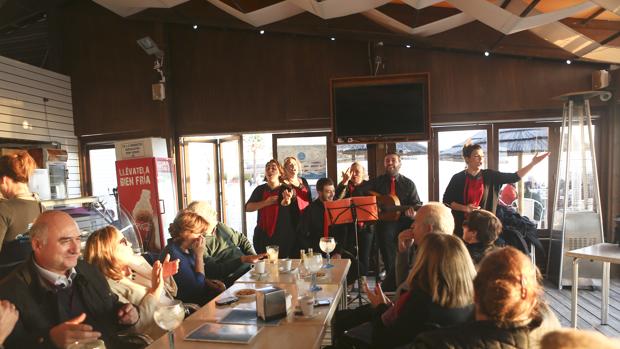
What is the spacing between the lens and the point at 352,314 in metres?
2.55

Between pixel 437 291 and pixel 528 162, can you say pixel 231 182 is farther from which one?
pixel 437 291

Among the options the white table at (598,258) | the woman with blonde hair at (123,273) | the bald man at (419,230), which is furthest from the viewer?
the white table at (598,258)

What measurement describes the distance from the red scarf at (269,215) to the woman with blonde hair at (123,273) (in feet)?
7.32

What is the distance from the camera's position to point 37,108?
20.7 ft

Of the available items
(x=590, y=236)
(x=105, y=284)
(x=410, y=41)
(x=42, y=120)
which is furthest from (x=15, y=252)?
(x=590, y=236)

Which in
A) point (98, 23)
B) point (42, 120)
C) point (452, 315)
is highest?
point (98, 23)

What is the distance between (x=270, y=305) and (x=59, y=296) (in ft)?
3.25

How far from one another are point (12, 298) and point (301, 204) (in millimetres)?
3155

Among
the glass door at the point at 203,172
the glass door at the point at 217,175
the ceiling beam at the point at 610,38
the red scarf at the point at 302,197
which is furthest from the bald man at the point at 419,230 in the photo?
the glass door at the point at 203,172

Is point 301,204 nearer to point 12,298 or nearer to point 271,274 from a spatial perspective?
point 271,274

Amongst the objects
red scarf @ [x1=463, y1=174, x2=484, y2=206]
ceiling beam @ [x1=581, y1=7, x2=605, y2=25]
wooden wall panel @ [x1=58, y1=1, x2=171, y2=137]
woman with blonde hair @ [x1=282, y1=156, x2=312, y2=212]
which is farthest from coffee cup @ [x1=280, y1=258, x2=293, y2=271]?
ceiling beam @ [x1=581, y1=7, x2=605, y2=25]

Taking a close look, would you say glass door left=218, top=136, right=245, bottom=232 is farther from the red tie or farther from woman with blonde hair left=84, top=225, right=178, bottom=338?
woman with blonde hair left=84, top=225, right=178, bottom=338

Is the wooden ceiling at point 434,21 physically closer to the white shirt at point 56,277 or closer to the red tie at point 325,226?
the red tie at point 325,226

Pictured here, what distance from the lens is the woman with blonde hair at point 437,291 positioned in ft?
5.65
